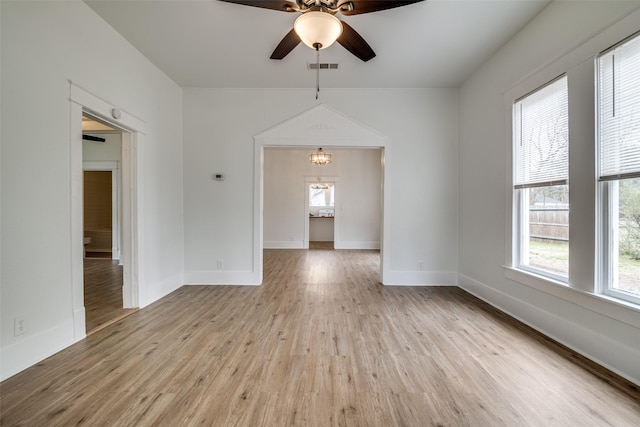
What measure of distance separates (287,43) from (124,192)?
8.42 ft

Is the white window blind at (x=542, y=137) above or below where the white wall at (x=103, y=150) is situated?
below

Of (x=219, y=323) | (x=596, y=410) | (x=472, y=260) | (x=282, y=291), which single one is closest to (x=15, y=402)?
(x=219, y=323)

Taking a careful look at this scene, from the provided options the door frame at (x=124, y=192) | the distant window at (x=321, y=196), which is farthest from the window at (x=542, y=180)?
the distant window at (x=321, y=196)

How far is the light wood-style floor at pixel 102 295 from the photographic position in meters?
2.93

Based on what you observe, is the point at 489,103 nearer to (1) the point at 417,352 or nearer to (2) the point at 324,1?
(2) the point at 324,1

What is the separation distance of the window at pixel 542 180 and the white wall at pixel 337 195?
18.1ft

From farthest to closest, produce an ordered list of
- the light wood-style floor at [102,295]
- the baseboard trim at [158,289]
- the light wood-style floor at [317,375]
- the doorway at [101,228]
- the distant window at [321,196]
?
the distant window at [321,196] < the baseboard trim at [158,289] < the doorway at [101,228] < the light wood-style floor at [102,295] < the light wood-style floor at [317,375]

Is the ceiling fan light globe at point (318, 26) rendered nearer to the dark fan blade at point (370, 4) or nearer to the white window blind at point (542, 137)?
the dark fan blade at point (370, 4)

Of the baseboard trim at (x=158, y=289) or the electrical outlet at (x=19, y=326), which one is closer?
the electrical outlet at (x=19, y=326)

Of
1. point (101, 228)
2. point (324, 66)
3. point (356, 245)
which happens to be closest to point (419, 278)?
point (324, 66)

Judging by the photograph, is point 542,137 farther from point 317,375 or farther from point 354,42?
point 317,375

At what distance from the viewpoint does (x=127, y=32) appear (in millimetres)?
2955

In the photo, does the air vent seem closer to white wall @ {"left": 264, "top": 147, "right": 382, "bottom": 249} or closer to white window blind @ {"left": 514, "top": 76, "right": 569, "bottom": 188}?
white window blind @ {"left": 514, "top": 76, "right": 569, "bottom": 188}

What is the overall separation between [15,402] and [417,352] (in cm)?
273
